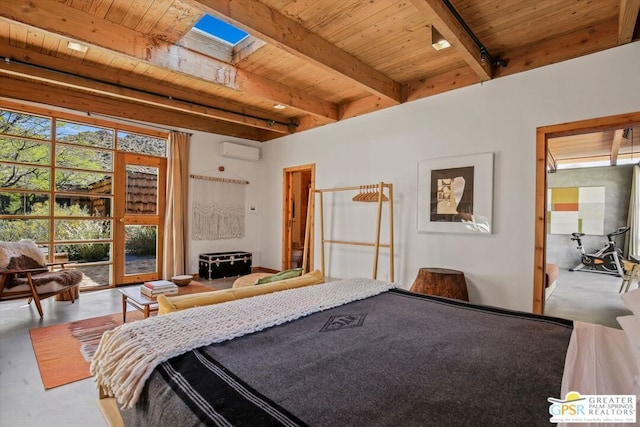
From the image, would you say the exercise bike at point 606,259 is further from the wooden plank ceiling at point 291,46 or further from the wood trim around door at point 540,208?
the wooden plank ceiling at point 291,46

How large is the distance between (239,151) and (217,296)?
4789mm

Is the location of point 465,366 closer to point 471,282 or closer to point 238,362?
point 238,362

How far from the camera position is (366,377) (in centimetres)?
103

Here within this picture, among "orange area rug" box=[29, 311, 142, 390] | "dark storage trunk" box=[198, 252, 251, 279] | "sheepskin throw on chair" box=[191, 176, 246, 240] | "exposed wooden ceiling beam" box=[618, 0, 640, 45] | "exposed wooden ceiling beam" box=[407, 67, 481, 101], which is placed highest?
"exposed wooden ceiling beam" box=[407, 67, 481, 101]

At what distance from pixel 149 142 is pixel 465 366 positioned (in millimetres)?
5766

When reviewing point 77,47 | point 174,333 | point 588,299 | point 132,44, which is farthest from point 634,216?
A: point 77,47

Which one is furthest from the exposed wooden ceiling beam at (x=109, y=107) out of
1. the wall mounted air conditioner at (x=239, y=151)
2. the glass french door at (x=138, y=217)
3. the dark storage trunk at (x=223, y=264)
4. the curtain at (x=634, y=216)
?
the curtain at (x=634, y=216)

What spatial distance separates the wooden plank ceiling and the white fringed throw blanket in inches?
82.9

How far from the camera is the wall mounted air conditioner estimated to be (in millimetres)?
6039

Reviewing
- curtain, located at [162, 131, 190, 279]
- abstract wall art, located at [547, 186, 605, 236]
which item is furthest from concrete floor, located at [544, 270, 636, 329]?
curtain, located at [162, 131, 190, 279]

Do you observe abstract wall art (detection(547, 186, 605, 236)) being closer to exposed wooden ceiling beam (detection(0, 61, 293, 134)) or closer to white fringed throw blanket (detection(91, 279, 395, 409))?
exposed wooden ceiling beam (detection(0, 61, 293, 134))

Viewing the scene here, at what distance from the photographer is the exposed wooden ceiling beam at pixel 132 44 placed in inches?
102

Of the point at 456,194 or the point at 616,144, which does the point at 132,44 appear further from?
the point at 616,144

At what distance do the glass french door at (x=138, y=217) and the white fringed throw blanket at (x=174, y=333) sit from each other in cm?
428
